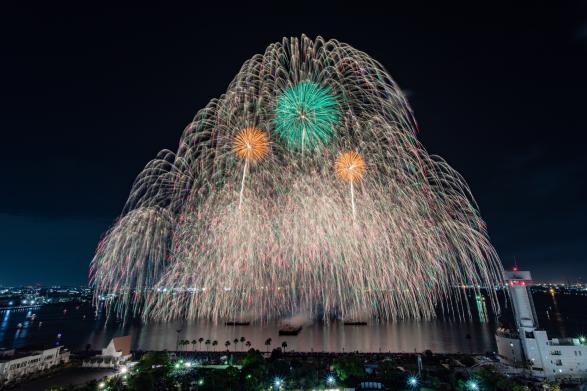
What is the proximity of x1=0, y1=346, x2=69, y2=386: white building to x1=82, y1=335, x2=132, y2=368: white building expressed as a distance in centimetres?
380

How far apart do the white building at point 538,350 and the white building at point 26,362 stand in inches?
2183

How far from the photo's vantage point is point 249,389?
95.8ft

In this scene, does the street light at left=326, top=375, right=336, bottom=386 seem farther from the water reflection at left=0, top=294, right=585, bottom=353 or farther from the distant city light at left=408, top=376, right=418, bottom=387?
the water reflection at left=0, top=294, right=585, bottom=353

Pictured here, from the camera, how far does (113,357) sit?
144 feet

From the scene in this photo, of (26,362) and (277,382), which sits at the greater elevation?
(26,362)

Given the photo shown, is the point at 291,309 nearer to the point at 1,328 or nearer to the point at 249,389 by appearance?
the point at 249,389

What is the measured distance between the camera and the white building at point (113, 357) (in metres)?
42.7

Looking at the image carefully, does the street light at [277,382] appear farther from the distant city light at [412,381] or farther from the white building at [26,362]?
the white building at [26,362]

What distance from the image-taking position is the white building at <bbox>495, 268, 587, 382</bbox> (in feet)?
122

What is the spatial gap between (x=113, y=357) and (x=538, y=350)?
5027cm

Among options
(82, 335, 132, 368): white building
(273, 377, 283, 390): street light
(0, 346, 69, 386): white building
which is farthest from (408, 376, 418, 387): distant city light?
(0, 346, 69, 386): white building

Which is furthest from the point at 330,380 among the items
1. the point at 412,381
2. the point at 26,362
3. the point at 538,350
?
the point at 26,362

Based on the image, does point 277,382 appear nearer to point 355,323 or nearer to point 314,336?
point 314,336

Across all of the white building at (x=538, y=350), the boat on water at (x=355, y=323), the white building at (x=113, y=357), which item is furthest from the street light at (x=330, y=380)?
the boat on water at (x=355, y=323)
